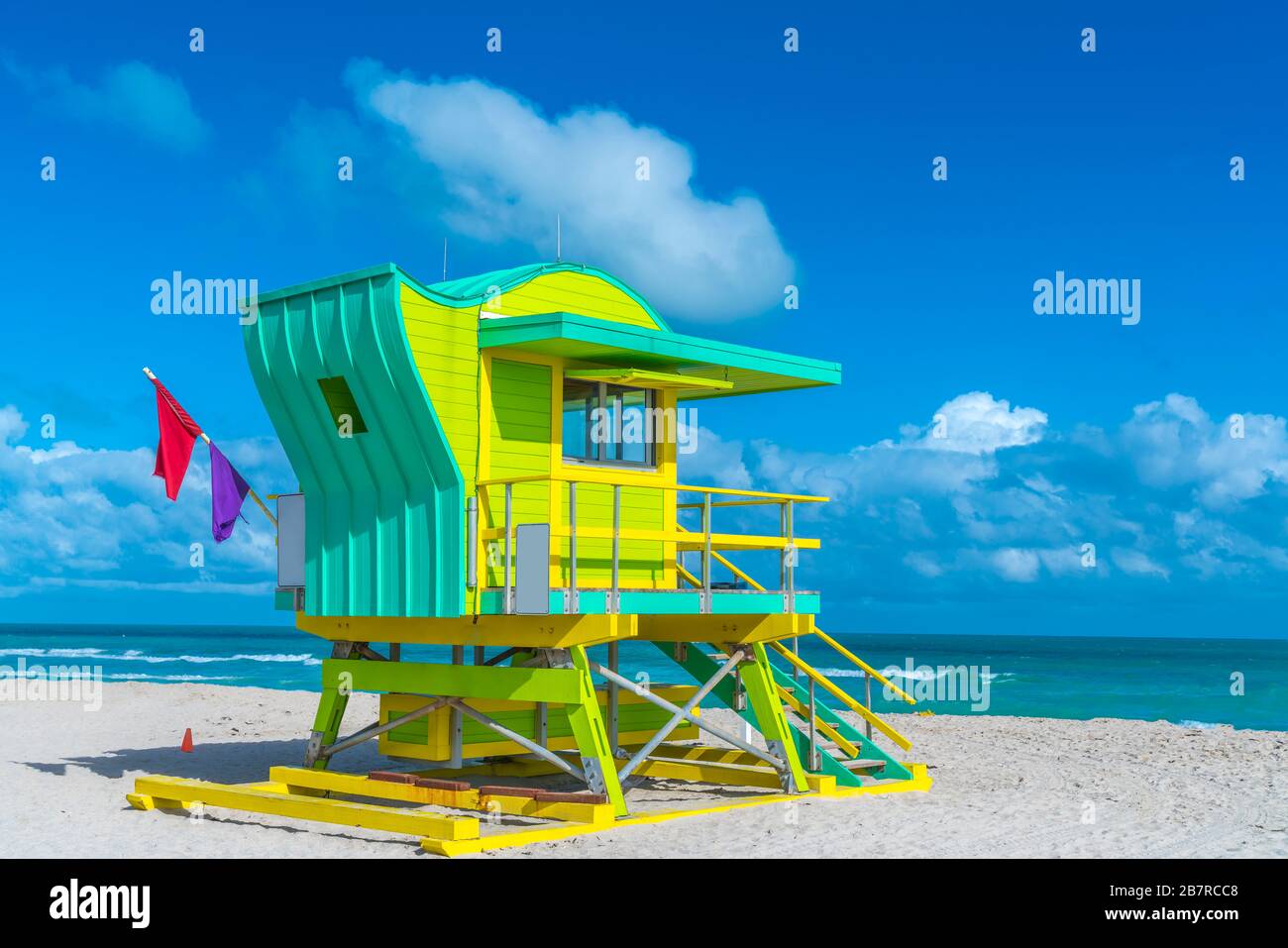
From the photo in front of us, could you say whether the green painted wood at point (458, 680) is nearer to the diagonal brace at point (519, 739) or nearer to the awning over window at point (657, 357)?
the diagonal brace at point (519, 739)

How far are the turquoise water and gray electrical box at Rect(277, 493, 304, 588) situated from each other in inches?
1116

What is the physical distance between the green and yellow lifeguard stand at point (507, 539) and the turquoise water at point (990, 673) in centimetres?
2665

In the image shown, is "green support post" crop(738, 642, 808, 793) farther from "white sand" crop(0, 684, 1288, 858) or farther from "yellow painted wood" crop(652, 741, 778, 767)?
"yellow painted wood" crop(652, 741, 778, 767)

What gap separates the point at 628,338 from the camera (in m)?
15.0

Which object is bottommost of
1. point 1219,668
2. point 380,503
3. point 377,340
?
point 1219,668

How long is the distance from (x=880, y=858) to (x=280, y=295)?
27.8ft

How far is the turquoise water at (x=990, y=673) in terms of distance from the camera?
5038 cm

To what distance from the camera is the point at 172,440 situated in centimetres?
1741

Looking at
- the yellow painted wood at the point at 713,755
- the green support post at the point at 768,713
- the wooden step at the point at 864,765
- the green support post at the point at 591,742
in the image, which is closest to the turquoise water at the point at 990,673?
the yellow painted wood at the point at 713,755

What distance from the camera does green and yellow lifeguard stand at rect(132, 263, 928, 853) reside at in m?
14.3

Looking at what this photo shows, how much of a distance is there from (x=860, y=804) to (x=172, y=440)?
9.02 meters

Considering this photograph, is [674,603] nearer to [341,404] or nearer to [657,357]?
[657,357]
